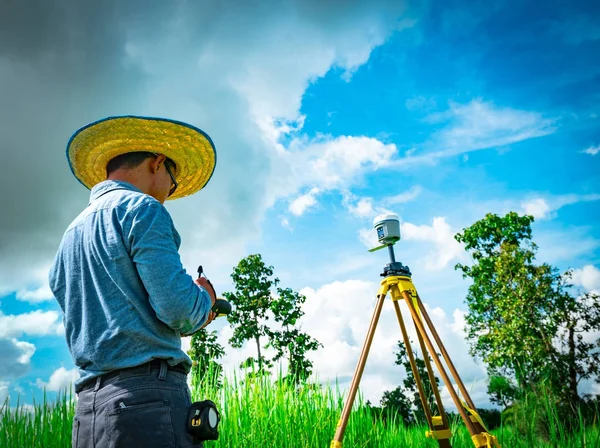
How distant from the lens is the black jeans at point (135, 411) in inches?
62.9

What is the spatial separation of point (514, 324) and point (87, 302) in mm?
11832

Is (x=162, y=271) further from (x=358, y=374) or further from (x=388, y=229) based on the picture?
(x=388, y=229)

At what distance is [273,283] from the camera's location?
37.5 feet

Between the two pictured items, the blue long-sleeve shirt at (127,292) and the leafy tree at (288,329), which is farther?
the leafy tree at (288,329)

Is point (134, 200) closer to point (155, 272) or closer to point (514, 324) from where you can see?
point (155, 272)

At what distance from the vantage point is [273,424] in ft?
14.1

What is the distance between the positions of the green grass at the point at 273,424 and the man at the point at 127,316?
2567mm

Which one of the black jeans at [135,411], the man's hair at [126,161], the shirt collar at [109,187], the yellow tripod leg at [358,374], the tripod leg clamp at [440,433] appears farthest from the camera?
the tripod leg clamp at [440,433]

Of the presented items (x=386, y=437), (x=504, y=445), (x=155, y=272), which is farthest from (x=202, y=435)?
(x=386, y=437)

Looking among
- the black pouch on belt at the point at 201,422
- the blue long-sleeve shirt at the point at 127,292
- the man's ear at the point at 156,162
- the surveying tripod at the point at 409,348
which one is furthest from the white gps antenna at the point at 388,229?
the black pouch on belt at the point at 201,422

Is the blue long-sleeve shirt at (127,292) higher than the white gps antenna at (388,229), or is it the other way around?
the white gps antenna at (388,229)

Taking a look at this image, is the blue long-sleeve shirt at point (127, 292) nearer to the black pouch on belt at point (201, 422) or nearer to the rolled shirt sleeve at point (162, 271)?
the rolled shirt sleeve at point (162, 271)

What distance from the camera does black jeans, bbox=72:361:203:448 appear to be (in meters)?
1.60

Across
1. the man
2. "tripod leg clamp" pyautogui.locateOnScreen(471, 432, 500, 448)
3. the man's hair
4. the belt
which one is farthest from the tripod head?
the belt
